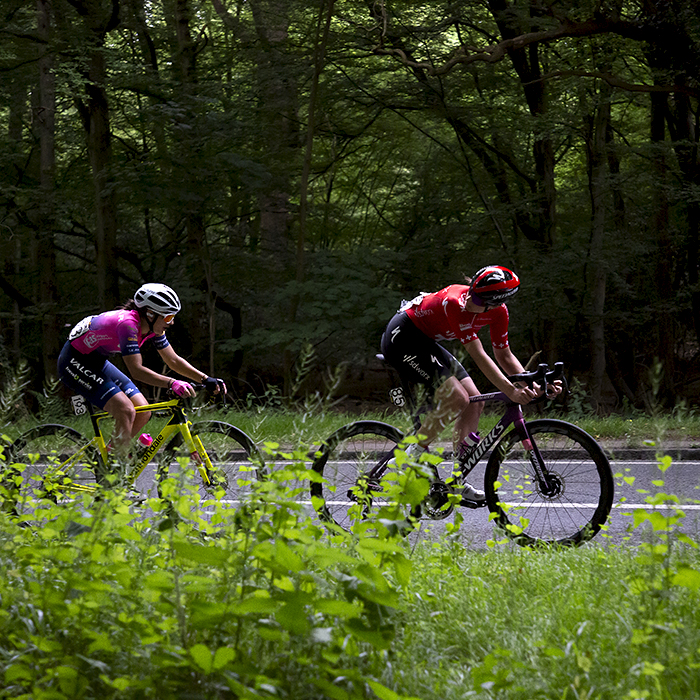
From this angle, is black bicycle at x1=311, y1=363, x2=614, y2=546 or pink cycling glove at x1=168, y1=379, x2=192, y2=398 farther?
pink cycling glove at x1=168, y1=379, x2=192, y2=398

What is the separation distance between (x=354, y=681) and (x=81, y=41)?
1490cm

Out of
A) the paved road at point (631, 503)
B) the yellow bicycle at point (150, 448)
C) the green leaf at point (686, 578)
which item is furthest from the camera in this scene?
the yellow bicycle at point (150, 448)

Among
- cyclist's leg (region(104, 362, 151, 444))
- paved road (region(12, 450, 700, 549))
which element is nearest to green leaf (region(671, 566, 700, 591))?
paved road (region(12, 450, 700, 549))

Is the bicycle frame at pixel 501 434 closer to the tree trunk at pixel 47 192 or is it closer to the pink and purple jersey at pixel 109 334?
the pink and purple jersey at pixel 109 334

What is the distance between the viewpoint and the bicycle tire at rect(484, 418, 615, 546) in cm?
550

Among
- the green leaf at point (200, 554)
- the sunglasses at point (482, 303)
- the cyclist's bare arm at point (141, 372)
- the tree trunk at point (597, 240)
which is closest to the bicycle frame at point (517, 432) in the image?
the sunglasses at point (482, 303)

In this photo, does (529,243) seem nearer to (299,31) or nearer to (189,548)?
(299,31)

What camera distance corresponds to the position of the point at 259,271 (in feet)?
59.6

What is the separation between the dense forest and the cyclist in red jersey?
8849 mm

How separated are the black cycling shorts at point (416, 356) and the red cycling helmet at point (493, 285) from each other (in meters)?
0.61

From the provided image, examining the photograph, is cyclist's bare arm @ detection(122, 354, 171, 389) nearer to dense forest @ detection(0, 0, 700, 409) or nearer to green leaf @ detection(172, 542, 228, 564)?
green leaf @ detection(172, 542, 228, 564)

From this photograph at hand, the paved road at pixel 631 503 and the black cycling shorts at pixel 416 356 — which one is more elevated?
the black cycling shorts at pixel 416 356

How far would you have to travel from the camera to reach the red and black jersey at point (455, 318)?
6094 mm

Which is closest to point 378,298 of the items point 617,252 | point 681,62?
point 617,252
